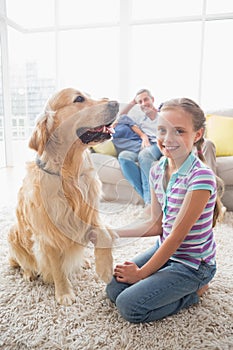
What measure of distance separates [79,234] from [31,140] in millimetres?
447

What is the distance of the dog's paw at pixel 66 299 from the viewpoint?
1.28m

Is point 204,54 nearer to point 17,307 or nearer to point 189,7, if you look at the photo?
point 189,7

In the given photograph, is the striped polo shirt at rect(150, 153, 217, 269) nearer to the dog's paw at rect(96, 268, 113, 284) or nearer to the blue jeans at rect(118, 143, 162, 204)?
the blue jeans at rect(118, 143, 162, 204)

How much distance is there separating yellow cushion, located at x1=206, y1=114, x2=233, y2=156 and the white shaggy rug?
1.55 metres

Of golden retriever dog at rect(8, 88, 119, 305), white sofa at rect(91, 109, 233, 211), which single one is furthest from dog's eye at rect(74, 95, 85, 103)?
white sofa at rect(91, 109, 233, 211)

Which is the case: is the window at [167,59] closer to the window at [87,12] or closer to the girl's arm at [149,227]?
the window at [87,12]

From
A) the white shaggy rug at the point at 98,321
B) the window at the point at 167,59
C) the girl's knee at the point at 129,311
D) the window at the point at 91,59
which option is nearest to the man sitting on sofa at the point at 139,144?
the white shaggy rug at the point at 98,321

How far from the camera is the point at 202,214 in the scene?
3.91 ft

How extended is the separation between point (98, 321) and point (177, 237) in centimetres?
44

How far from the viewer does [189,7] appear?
5309 mm

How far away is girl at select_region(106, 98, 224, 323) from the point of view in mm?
1129

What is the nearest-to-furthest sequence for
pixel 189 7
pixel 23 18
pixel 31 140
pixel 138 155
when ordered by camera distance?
pixel 31 140
pixel 138 155
pixel 189 7
pixel 23 18

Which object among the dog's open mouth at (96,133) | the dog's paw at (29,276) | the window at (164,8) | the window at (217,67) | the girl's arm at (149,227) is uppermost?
the window at (164,8)

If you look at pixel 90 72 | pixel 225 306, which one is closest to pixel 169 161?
pixel 225 306
